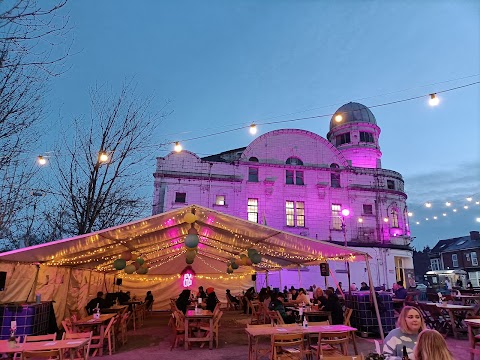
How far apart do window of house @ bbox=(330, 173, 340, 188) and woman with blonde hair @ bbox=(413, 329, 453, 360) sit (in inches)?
954

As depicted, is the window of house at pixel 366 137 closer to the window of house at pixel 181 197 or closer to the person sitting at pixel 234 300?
the window of house at pixel 181 197

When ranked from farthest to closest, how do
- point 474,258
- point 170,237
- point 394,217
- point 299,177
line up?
point 474,258 < point 394,217 < point 299,177 < point 170,237

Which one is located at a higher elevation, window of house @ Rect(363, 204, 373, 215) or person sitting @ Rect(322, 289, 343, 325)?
window of house @ Rect(363, 204, 373, 215)

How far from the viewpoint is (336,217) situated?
2552cm

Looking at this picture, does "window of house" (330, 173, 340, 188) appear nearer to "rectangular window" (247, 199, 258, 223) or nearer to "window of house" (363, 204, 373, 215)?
"window of house" (363, 204, 373, 215)

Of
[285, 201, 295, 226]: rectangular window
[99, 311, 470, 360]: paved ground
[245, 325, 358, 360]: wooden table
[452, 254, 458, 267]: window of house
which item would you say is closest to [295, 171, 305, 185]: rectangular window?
[285, 201, 295, 226]: rectangular window

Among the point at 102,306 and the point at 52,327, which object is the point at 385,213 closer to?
the point at 102,306

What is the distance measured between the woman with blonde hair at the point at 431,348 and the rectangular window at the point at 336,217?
2338 centimetres

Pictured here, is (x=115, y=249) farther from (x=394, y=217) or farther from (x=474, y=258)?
(x=474, y=258)

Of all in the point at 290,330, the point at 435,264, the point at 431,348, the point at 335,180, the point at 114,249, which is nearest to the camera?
the point at 431,348

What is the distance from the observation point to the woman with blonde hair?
2.46m

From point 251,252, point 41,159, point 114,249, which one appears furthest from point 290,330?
point 41,159

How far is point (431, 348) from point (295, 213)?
2264 cm

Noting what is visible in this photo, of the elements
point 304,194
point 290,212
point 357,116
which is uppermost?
point 357,116
